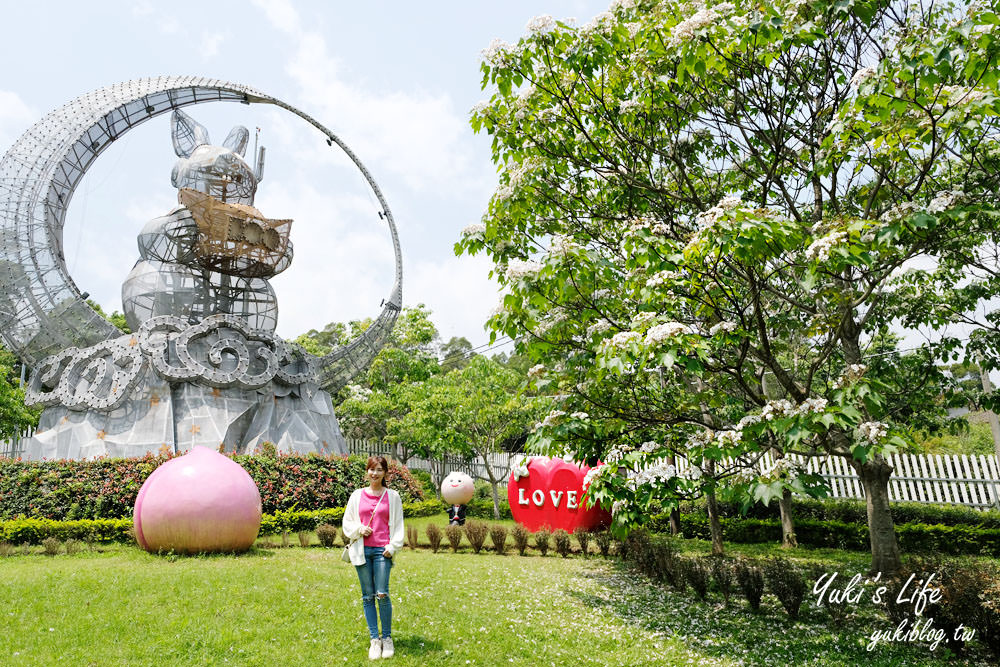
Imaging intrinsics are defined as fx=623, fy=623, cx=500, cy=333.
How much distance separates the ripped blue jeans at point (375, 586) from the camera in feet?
19.5

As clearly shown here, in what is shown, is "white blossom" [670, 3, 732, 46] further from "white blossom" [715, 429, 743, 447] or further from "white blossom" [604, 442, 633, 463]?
"white blossom" [604, 442, 633, 463]

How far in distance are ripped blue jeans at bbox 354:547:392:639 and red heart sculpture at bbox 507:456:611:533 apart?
8.78m

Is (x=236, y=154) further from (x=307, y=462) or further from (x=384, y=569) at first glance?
(x=384, y=569)

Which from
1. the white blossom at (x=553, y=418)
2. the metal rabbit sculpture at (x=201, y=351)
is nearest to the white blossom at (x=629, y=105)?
the white blossom at (x=553, y=418)

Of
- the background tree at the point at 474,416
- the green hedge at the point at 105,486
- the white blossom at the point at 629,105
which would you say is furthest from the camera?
the background tree at the point at 474,416

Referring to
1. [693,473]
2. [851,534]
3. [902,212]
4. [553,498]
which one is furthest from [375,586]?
[851,534]

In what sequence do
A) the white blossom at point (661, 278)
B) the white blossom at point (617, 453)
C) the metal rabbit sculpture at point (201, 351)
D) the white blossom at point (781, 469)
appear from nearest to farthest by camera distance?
the white blossom at point (781, 469), the white blossom at point (661, 278), the white blossom at point (617, 453), the metal rabbit sculpture at point (201, 351)

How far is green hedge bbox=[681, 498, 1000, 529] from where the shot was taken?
1389cm

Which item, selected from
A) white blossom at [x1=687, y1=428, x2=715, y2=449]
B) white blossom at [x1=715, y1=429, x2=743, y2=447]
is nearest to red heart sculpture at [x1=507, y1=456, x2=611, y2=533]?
white blossom at [x1=687, y1=428, x2=715, y2=449]

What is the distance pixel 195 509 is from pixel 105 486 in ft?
18.0

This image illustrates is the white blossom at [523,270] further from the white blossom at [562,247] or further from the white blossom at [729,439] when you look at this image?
the white blossom at [729,439]

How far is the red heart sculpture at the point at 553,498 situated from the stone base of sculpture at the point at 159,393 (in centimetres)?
874

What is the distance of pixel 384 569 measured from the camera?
5961 millimetres

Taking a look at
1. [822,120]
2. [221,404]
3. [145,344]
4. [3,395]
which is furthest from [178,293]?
[822,120]
